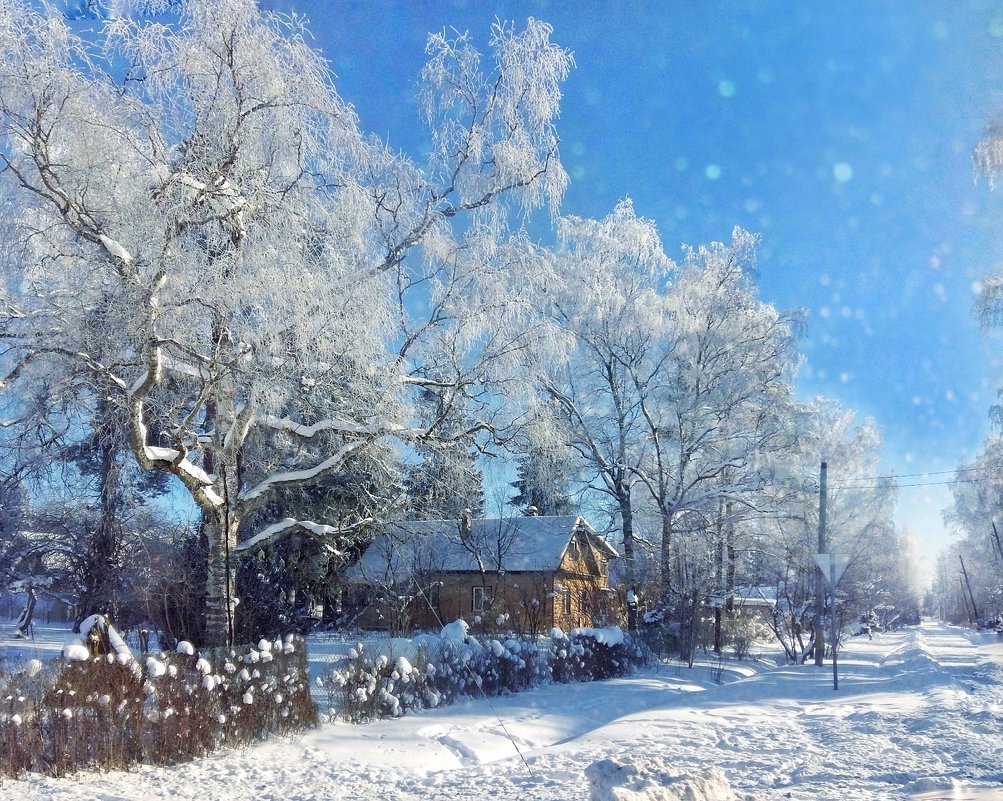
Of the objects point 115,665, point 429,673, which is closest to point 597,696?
point 429,673

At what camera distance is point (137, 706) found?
25.4 ft

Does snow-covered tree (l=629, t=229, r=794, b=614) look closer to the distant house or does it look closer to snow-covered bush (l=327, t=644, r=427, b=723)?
the distant house

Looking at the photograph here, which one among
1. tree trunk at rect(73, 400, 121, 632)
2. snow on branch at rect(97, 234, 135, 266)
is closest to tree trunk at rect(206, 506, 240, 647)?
snow on branch at rect(97, 234, 135, 266)

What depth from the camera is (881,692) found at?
617 inches

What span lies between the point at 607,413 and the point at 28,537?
16507 millimetres

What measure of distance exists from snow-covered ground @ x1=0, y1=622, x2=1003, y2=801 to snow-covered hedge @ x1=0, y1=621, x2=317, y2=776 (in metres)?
0.25

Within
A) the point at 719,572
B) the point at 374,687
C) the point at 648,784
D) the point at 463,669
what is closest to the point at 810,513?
the point at 719,572

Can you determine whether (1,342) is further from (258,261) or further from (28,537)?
(28,537)

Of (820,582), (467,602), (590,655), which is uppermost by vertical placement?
(820,582)

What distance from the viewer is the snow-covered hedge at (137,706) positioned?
282 inches

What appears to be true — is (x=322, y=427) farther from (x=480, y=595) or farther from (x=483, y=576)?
(x=480, y=595)

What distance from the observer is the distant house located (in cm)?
2575

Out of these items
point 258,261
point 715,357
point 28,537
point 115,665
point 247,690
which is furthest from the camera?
point 715,357

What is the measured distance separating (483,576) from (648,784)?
75.9 ft
